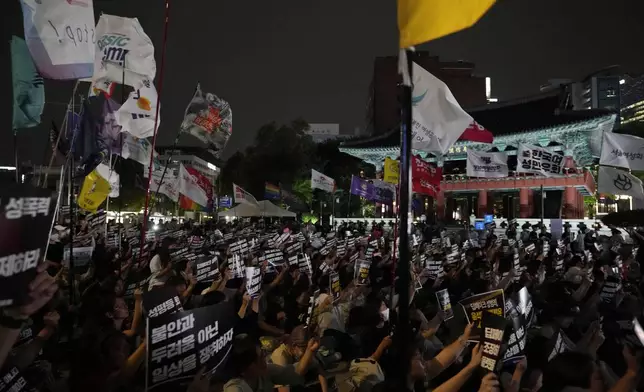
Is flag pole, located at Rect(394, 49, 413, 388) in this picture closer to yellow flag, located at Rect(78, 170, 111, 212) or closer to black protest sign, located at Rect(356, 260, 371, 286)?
black protest sign, located at Rect(356, 260, 371, 286)

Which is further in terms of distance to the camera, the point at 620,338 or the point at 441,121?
the point at 441,121

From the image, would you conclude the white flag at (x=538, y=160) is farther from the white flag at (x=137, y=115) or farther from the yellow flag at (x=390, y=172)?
the white flag at (x=137, y=115)

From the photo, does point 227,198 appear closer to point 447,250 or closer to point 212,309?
point 447,250

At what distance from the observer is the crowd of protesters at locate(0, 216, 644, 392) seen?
3.57 metres

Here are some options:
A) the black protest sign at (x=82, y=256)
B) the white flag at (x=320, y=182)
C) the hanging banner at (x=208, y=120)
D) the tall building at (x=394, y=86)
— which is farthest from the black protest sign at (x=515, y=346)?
the tall building at (x=394, y=86)

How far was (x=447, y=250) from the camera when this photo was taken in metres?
13.1

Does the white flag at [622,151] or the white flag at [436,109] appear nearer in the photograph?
the white flag at [436,109]

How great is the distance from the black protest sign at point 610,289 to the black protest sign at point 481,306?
A: 352cm

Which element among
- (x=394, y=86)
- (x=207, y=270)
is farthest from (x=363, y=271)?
(x=394, y=86)

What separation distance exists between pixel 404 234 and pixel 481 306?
5.16 ft

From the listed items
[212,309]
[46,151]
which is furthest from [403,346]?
[46,151]

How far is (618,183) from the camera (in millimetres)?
11508

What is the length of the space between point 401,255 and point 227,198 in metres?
47.7

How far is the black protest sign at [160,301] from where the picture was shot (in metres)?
4.28
